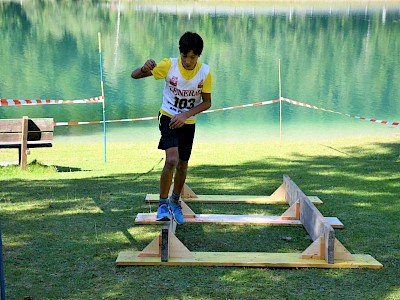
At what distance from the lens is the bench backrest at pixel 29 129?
12.2m

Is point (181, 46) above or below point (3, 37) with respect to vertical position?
above

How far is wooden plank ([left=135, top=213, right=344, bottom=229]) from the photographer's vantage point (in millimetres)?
7098

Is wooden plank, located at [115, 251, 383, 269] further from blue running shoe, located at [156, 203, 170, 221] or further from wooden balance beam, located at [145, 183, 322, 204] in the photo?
wooden balance beam, located at [145, 183, 322, 204]

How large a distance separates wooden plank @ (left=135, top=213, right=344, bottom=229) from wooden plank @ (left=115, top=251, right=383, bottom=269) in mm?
1136

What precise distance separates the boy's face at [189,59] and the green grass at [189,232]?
4.99ft

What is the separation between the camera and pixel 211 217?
23.9ft

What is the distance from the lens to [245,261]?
229 inches

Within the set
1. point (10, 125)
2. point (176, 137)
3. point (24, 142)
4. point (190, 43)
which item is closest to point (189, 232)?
point (176, 137)

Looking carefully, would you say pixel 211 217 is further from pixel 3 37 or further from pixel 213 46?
pixel 3 37

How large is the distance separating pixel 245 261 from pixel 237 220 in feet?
4.48

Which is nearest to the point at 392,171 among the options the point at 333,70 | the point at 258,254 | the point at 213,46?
the point at 258,254

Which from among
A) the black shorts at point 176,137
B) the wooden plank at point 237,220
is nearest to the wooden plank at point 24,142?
the wooden plank at point 237,220

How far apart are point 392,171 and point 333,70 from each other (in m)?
30.7

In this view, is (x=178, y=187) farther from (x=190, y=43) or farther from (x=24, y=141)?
(x=24, y=141)
